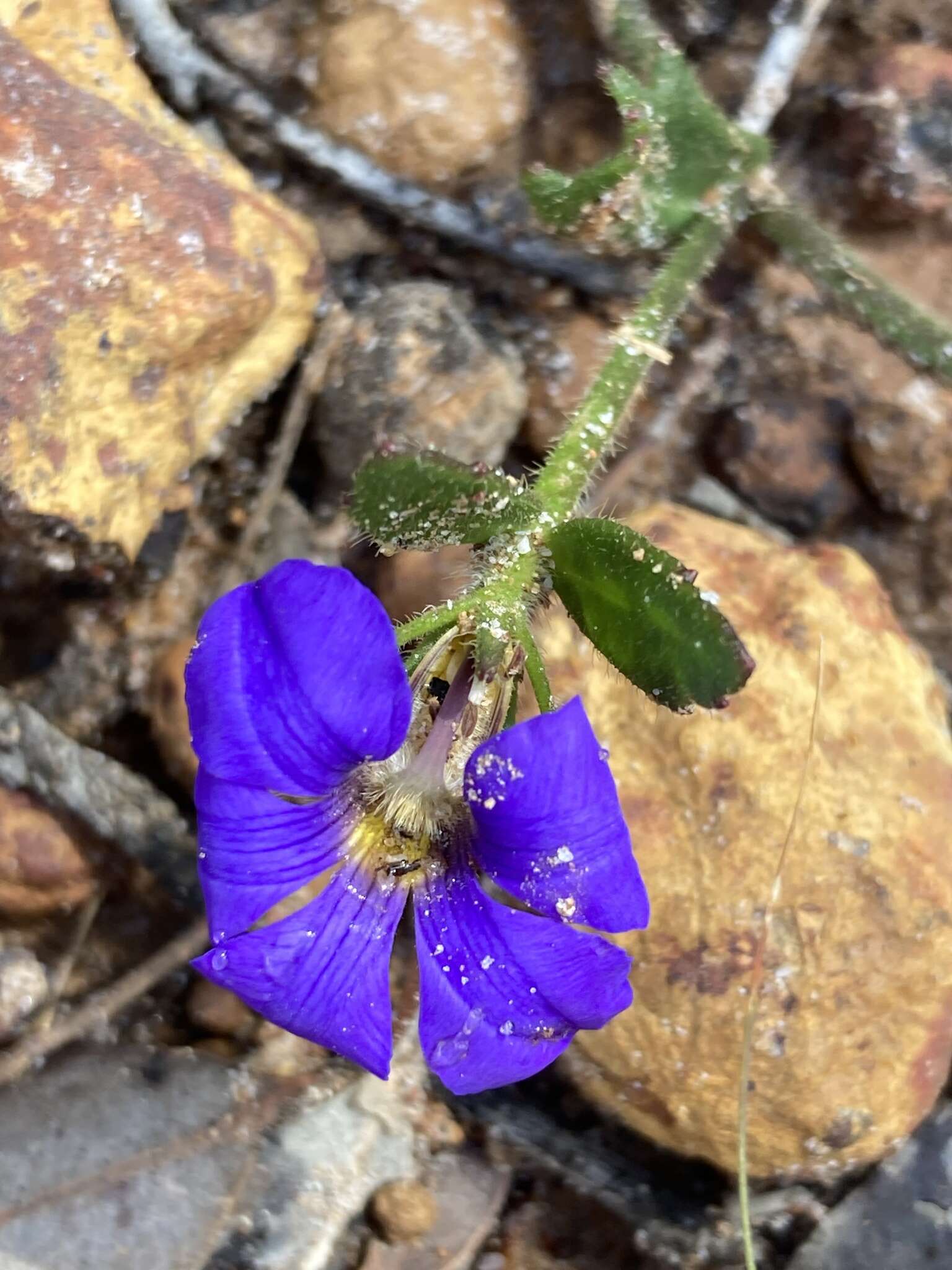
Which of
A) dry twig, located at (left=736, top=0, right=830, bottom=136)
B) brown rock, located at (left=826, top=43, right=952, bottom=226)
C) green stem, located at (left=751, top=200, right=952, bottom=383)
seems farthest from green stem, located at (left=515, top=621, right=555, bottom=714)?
brown rock, located at (left=826, top=43, right=952, bottom=226)

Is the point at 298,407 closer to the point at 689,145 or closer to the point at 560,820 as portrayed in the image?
the point at 689,145

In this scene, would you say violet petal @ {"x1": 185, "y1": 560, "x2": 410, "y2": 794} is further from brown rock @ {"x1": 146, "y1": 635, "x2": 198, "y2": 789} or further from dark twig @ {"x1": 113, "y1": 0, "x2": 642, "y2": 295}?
dark twig @ {"x1": 113, "y1": 0, "x2": 642, "y2": 295}

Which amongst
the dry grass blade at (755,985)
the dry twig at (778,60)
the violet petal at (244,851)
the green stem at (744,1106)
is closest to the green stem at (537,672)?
the violet petal at (244,851)

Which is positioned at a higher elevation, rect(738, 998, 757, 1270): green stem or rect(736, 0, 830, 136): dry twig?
rect(736, 0, 830, 136): dry twig

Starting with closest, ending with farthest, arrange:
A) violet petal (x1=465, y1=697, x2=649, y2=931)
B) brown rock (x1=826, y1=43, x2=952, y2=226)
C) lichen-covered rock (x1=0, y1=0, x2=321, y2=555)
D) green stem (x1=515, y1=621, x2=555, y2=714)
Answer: violet petal (x1=465, y1=697, x2=649, y2=931)
green stem (x1=515, y1=621, x2=555, y2=714)
lichen-covered rock (x1=0, y1=0, x2=321, y2=555)
brown rock (x1=826, y1=43, x2=952, y2=226)

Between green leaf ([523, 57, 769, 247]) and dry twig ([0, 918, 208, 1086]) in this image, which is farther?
green leaf ([523, 57, 769, 247])

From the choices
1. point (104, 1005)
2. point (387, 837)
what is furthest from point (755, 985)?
point (104, 1005)

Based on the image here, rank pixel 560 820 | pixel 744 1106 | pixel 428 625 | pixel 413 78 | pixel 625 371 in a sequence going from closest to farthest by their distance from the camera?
1. pixel 560 820
2. pixel 428 625
3. pixel 744 1106
4. pixel 625 371
5. pixel 413 78

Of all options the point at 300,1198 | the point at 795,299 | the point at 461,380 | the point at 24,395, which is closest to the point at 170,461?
the point at 24,395

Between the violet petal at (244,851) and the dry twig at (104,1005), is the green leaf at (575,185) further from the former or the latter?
the dry twig at (104,1005)
